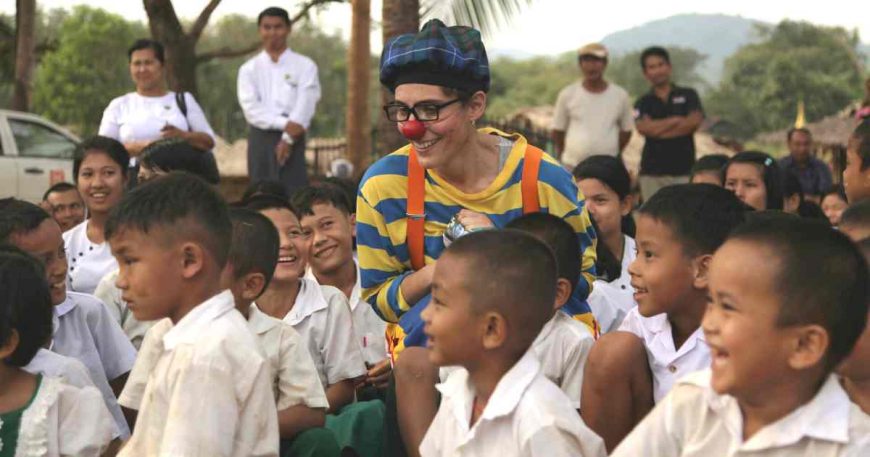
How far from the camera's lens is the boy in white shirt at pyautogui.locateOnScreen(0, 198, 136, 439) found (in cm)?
471

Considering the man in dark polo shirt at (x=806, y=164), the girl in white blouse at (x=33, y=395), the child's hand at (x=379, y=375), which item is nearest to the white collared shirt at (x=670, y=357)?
the child's hand at (x=379, y=375)

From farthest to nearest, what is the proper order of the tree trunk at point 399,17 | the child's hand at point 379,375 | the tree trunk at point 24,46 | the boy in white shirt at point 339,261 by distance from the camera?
the tree trunk at point 24,46 → the tree trunk at point 399,17 → the boy in white shirt at point 339,261 → the child's hand at point 379,375

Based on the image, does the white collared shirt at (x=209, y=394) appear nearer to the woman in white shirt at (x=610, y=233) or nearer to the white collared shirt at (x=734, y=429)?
the white collared shirt at (x=734, y=429)

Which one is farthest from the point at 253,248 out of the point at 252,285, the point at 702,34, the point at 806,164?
the point at 702,34

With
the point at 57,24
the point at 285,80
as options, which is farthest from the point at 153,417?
the point at 57,24

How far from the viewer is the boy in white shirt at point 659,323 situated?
3.82 meters

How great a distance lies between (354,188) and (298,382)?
2.90m

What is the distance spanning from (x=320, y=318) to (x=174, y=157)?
193 centimetres

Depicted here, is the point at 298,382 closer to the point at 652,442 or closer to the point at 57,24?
the point at 652,442

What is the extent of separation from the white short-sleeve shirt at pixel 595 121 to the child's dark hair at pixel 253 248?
6227mm

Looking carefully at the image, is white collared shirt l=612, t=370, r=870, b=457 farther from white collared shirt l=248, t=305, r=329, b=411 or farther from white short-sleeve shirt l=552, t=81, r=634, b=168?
white short-sleeve shirt l=552, t=81, r=634, b=168

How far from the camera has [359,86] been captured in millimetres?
14633

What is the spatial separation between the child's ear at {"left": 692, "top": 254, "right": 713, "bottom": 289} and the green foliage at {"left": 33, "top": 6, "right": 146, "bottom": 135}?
3552cm

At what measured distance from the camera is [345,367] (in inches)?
198
